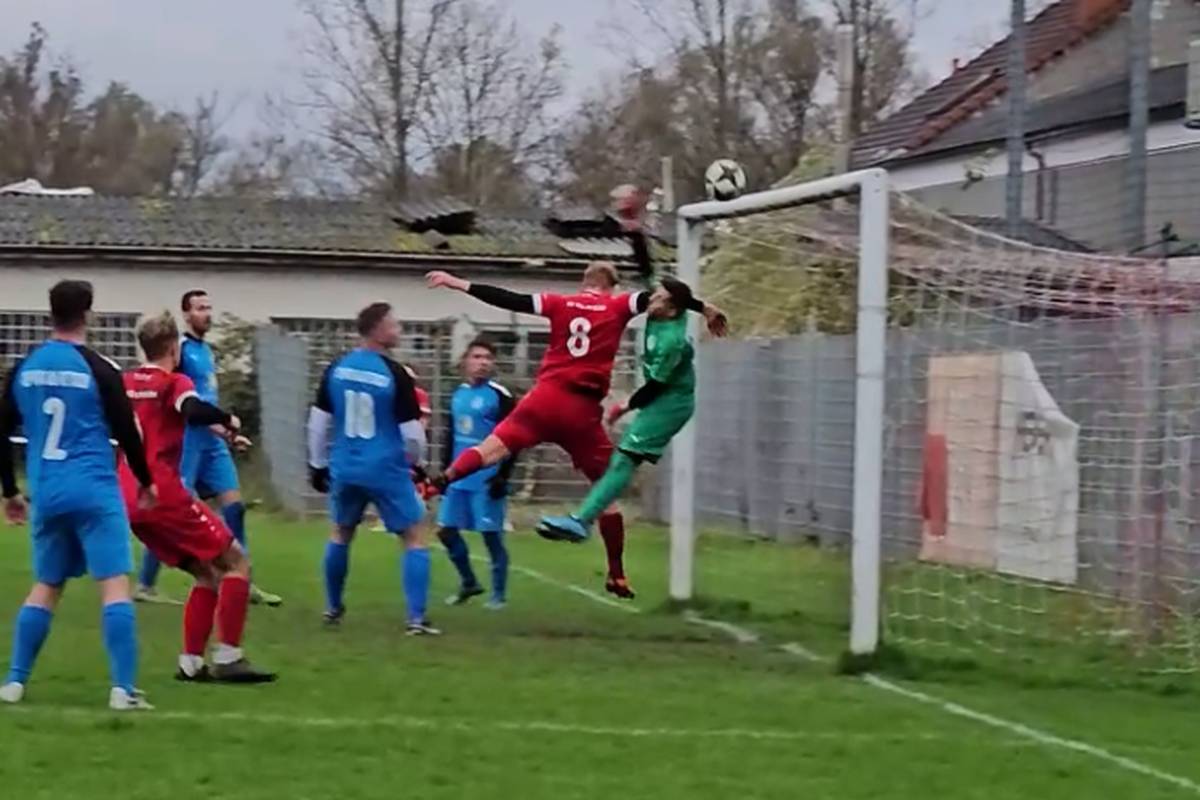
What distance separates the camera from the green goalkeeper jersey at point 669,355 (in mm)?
12672

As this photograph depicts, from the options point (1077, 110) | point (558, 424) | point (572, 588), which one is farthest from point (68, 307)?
point (1077, 110)

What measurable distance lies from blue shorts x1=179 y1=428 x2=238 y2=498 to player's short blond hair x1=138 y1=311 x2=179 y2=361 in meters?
3.42

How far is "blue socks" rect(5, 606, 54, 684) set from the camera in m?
9.54

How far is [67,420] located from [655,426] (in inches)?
173

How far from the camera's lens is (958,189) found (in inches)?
1305

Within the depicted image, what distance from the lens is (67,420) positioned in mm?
9305

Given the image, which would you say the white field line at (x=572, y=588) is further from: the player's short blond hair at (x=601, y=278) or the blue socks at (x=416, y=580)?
the player's short blond hair at (x=601, y=278)

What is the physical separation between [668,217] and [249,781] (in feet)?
98.9

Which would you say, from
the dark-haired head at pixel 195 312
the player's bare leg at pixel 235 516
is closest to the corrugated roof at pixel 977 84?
the dark-haired head at pixel 195 312

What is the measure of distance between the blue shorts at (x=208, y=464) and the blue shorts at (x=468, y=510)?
161cm

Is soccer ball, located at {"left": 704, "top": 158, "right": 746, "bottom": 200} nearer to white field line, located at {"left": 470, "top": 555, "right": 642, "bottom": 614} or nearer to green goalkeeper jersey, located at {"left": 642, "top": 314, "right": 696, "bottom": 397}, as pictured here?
green goalkeeper jersey, located at {"left": 642, "top": 314, "right": 696, "bottom": 397}

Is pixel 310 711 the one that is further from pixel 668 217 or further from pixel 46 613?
pixel 668 217

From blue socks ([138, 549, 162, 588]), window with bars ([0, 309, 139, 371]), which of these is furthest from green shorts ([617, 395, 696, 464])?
window with bars ([0, 309, 139, 371])

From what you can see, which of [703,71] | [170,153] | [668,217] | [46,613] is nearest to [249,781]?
[46,613]
